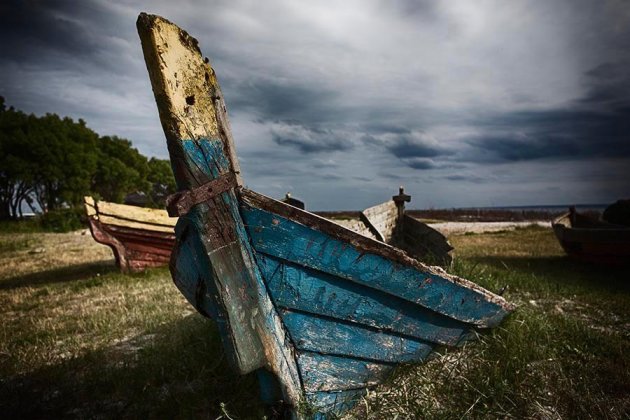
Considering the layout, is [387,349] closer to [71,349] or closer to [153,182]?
[71,349]

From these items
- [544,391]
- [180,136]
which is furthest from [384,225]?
[180,136]

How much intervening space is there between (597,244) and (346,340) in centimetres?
729

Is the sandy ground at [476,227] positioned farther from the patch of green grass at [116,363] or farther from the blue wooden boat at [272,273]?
the blue wooden boat at [272,273]

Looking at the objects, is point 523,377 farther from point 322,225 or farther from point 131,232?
point 131,232

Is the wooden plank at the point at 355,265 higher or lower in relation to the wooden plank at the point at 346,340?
higher

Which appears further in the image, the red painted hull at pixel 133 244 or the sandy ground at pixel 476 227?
the sandy ground at pixel 476 227

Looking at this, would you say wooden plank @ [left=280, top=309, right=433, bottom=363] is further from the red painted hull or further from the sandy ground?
the sandy ground

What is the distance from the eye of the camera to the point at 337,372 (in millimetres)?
2295

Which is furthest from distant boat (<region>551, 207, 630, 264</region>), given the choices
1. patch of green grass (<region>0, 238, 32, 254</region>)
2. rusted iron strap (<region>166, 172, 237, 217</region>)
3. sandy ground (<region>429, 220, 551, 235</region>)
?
patch of green grass (<region>0, 238, 32, 254</region>)

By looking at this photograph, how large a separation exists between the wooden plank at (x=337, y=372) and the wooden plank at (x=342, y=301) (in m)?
0.28

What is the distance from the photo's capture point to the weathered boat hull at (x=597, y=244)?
680 centimetres

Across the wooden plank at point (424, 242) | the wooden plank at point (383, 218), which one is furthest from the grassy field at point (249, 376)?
the wooden plank at point (383, 218)

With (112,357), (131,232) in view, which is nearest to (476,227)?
(131,232)

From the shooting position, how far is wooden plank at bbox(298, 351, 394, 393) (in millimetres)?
2168
